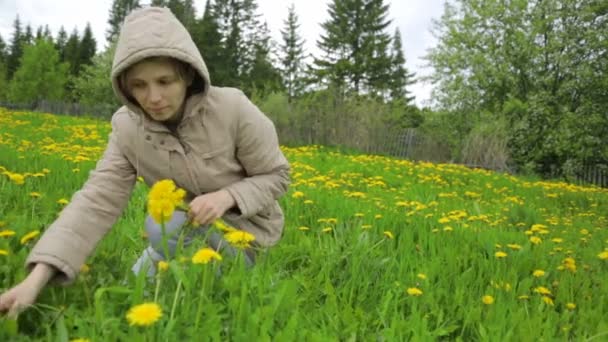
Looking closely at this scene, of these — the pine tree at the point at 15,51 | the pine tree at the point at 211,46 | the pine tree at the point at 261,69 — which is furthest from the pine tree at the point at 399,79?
the pine tree at the point at 15,51

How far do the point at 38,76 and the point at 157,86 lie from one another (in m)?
45.3

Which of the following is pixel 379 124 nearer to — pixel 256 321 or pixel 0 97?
pixel 256 321

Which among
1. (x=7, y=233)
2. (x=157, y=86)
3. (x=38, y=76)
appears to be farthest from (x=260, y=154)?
(x=38, y=76)

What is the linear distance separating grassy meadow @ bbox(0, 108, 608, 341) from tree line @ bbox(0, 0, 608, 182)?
8087 millimetres

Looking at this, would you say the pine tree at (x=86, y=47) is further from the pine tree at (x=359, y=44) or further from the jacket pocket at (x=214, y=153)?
the jacket pocket at (x=214, y=153)

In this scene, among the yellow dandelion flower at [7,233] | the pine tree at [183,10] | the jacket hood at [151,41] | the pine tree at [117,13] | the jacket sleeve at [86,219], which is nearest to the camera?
the jacket sleeve at [86,219]

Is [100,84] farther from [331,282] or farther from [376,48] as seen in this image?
[331,282]

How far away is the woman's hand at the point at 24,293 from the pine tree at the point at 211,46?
125ft

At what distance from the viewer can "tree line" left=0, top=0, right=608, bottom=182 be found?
553 inches

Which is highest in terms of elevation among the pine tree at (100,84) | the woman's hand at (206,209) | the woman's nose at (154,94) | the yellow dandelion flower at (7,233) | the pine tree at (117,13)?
the pine tree at (117,13)

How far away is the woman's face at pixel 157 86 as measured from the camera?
1880 millimetres

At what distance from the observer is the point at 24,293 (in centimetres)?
137

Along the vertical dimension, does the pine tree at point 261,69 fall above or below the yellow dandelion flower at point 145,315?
above

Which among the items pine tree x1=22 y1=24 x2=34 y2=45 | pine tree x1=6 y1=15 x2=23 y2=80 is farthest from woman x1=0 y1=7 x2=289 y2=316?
pine tree x1=22 y1=24 x2=34 y2=45
